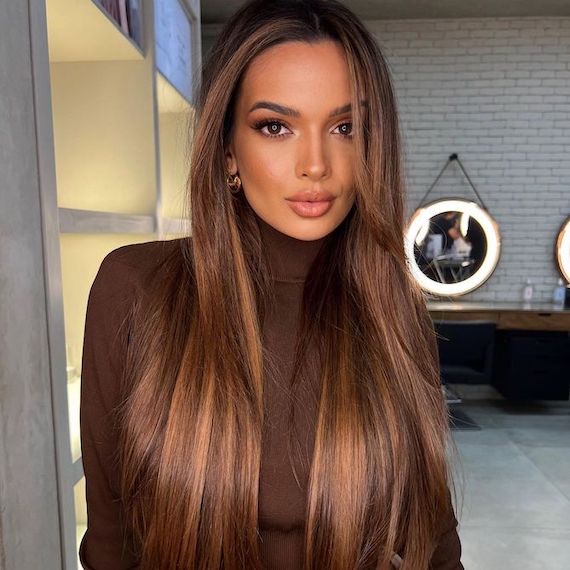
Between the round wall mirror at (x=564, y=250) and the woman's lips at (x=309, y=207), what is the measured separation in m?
3.41

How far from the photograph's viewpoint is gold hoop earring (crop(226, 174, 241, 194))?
2.26 ft

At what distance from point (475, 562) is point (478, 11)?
10.9 feet

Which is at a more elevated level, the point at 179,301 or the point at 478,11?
the point at 478,11

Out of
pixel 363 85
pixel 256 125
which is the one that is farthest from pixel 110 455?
pixel 363 85

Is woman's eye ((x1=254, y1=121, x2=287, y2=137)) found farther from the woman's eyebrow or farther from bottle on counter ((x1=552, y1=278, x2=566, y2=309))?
bottle on counter ((x1=552, y1=278, x2=566, y2=309))

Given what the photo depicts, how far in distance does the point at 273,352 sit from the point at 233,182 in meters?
0.26

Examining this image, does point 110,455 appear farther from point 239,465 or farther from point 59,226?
point 59,226

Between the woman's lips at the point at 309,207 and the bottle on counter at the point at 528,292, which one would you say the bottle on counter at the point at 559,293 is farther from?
the woman's lips at the point at 309,207

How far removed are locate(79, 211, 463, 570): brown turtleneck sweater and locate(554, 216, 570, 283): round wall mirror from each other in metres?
3.36

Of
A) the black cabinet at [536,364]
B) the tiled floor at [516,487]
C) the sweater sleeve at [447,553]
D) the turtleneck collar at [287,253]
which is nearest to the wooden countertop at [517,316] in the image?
the black cabinet at [536,364]

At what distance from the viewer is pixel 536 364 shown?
318 centimetres

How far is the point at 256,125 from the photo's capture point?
0.63 meters

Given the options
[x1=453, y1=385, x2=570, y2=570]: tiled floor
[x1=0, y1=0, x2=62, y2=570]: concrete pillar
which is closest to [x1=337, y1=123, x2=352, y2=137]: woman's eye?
[x1=0, y1=0, x2=62, y2=570]: concrete pillar

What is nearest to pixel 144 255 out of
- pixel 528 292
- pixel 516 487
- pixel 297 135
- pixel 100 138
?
pixel 297 135
